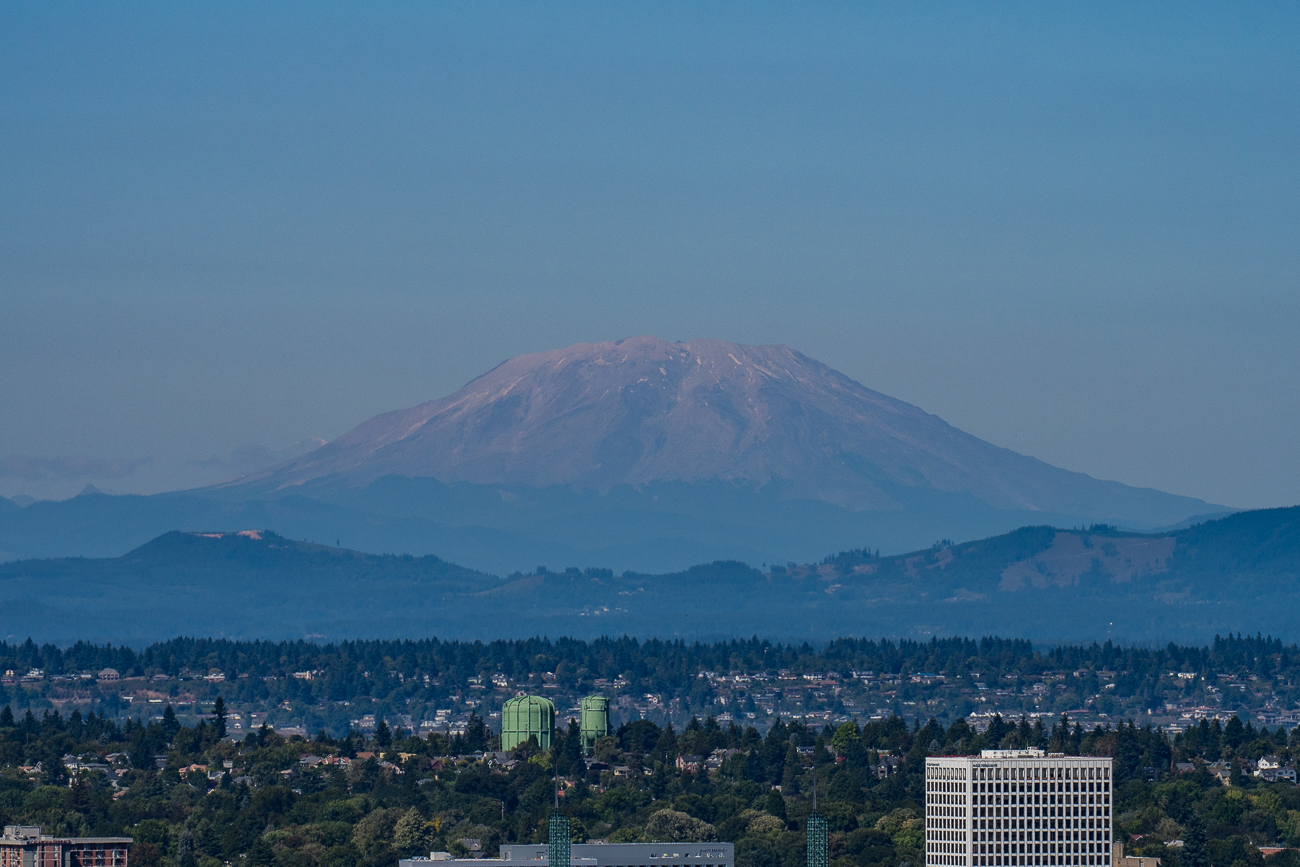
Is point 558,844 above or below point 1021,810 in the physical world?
below

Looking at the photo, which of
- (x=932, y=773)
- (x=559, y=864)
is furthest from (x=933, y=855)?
(x=559, y=864)

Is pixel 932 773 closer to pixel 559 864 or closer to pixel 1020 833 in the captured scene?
pixel 1020 833

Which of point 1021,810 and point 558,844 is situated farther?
point 558,844

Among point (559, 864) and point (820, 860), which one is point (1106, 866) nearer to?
point (820, 860)

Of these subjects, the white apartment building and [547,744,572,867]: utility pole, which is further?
[547,744,572,867]: utility pole

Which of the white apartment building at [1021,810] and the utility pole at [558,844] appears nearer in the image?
the white apartment building at [1021,810]

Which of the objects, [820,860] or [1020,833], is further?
[820,860]
